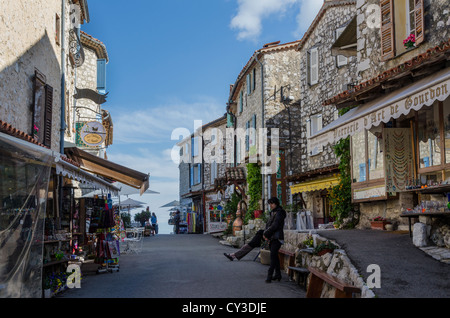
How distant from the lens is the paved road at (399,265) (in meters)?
6.10

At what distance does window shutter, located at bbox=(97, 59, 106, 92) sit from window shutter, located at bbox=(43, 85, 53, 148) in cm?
1047

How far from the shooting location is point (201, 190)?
135 ft

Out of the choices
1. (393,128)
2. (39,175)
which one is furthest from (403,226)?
(39,175)

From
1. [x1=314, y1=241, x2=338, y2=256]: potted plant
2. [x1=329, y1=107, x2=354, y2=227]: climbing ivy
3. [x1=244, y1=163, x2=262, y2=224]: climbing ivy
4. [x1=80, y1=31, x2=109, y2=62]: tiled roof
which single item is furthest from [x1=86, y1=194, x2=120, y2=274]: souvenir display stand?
[x1=80, y1=31, x2=109, y2=62]: tiled roof

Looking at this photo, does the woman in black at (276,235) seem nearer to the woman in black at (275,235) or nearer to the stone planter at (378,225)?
the woman in black at (275,235)

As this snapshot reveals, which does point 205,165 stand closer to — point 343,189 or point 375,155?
point 343,189

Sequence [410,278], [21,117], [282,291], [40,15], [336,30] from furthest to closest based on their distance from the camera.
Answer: [336,30] → [40,15] → [21,117] → [282,291] → [410,278]

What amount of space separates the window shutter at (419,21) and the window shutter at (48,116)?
1009cm

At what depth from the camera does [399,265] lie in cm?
734

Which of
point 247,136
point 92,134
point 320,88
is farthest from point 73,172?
point 247,136

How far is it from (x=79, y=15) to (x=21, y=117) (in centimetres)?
923

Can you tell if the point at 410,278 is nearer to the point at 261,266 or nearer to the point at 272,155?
the point at 261,266

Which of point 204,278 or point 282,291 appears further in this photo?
point 204,278

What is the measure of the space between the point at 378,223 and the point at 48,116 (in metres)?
9.69
